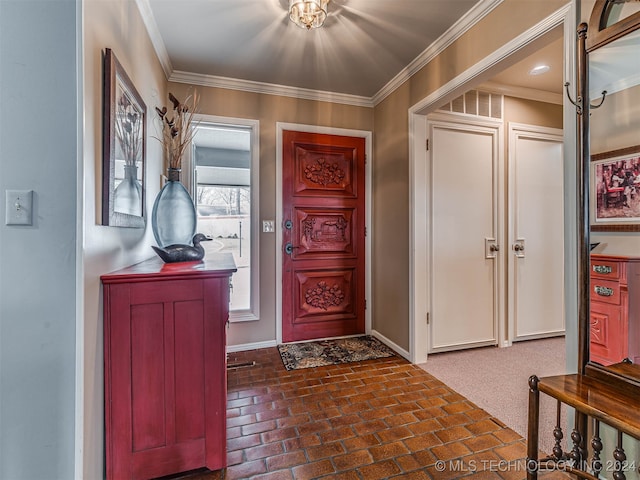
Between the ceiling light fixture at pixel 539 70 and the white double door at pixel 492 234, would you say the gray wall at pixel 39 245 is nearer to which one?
the white double door at pixel 492 234

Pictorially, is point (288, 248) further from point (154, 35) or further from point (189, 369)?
point (154, 35)

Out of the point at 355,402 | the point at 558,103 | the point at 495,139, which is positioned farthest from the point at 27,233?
the point at 558,103

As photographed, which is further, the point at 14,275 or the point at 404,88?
the point at 404,88

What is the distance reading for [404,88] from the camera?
8.74 feet

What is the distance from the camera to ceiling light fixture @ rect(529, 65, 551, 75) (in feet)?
8.14

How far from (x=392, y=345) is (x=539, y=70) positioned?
9.07 ft

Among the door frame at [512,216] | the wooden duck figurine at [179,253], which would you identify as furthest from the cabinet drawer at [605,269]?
the wooden duck figurine at [179,253]

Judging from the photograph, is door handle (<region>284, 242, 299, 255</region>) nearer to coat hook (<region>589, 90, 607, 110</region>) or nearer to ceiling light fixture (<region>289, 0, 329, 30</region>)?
ceiling light fixture (<region>289, 0, 329, 30</region>)

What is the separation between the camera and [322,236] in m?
3.11

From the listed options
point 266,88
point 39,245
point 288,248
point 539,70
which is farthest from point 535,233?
point 39,245

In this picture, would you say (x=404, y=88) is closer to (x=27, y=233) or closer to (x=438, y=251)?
(x=438, y=251)

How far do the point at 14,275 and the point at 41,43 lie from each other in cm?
85

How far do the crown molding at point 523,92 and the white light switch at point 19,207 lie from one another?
131 inches

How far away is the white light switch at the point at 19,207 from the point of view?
105cm
